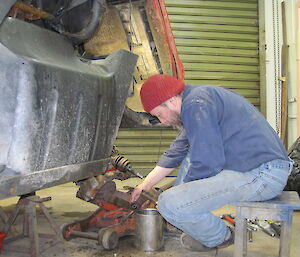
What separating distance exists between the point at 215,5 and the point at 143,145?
272cm

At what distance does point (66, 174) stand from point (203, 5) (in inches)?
193

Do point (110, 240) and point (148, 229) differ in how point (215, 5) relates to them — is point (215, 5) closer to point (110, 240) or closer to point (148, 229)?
point (148, 229)

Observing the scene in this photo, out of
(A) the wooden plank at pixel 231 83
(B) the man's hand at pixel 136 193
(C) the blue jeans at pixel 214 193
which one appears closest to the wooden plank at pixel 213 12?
(A) the wooden plank at pixel 231 83

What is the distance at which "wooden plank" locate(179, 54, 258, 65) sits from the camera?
600 cm

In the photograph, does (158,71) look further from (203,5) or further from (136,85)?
(203,5)

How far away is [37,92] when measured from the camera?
1655mm

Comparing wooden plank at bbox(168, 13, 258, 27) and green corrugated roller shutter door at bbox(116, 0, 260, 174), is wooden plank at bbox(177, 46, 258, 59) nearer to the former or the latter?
green corrugated roller shutter door at bbox(116, 0, 260, 174)

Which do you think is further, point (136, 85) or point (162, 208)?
point (136, 85)

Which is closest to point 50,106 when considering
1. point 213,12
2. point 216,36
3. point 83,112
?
point 83,112

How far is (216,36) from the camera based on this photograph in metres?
6.05

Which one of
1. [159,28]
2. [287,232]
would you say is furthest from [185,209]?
[159,28]

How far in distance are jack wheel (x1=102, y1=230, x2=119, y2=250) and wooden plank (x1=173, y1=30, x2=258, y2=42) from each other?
430cm

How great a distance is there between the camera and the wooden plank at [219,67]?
5992 millimetres

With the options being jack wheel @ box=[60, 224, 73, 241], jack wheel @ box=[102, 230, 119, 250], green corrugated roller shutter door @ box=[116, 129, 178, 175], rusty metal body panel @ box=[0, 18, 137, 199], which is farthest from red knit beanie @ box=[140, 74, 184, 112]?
green corrugated roller shutter door @ box=[116, 129, 178, 175]
